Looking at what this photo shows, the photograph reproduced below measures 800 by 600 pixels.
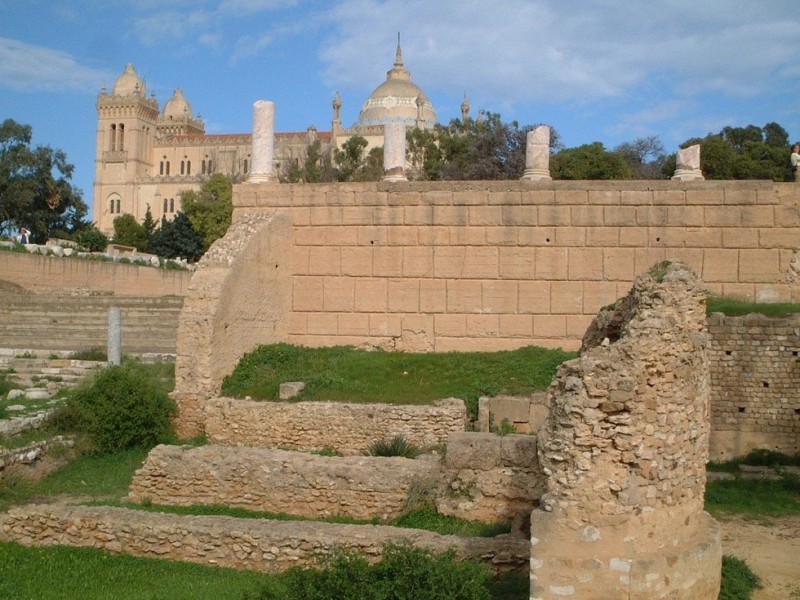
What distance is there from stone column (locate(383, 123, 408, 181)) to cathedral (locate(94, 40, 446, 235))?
69.8 metres

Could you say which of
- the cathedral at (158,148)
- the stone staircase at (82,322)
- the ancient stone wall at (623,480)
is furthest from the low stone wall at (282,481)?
the cathedral at (158,148)

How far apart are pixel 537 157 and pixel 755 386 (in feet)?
18.5

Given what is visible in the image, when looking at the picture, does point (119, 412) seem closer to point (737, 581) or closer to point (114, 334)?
point (114, 334)

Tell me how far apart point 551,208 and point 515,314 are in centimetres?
197

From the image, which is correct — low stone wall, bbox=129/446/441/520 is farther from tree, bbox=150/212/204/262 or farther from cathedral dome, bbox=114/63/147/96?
cathedral dome, bbox=114/63/147/96

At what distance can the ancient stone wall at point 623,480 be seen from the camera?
5.69 metres

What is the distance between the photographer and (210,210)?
54.8 meters

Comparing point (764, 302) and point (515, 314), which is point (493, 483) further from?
point (764, 302)

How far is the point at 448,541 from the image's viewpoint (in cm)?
773

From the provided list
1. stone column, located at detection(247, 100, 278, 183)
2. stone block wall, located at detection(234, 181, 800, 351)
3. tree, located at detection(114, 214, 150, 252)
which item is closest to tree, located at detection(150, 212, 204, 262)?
tree, located at detection(114, 214, 150, 252)

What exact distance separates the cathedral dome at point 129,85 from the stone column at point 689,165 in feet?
318

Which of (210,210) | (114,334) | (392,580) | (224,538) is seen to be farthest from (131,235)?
(392,580)

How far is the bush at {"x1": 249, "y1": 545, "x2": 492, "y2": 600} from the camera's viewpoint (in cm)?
619

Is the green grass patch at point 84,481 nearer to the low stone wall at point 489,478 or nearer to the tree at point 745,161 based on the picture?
the low stone wall at point 489,478
